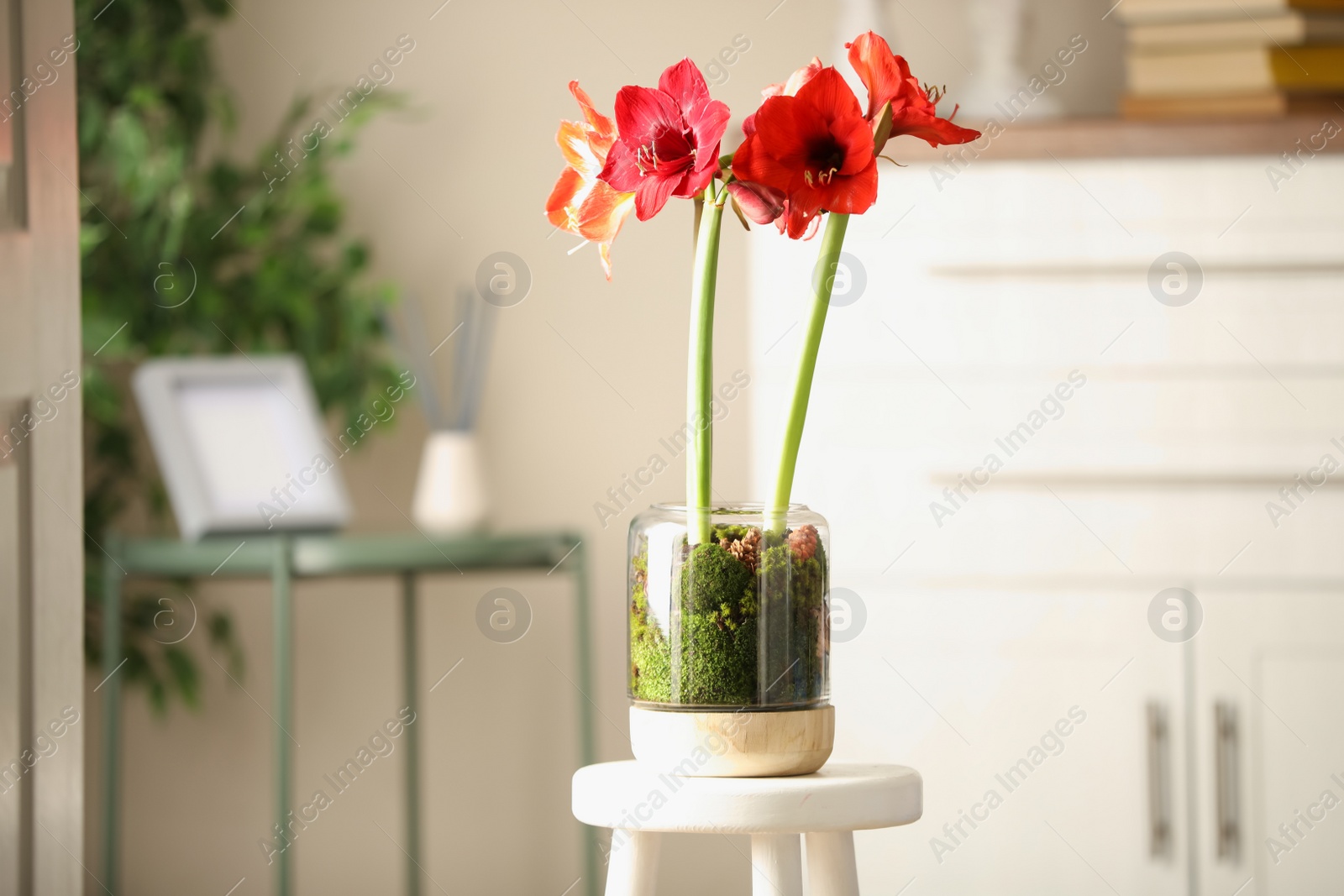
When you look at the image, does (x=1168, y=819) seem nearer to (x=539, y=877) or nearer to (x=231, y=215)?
(x=539, y=877)

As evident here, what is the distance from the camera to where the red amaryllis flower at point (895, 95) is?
799mm

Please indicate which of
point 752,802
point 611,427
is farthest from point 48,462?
point 611,427

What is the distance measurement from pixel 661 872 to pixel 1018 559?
0.95m

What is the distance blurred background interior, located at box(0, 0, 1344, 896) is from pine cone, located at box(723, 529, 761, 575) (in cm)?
86

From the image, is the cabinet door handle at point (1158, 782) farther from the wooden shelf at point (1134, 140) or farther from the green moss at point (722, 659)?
the green moss at point (722, 659)

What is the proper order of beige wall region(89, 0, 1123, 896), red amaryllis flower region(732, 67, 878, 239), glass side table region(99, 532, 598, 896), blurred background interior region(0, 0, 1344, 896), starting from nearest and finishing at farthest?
red amaryllis flower region(732, 67, 878, 239) → blurred background interior region(0, 0, 1344, 896) → glass side table region(99, 532, 598, 896) → beige wall region(89, 0, 1123, 896)

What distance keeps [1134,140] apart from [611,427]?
1.00 m

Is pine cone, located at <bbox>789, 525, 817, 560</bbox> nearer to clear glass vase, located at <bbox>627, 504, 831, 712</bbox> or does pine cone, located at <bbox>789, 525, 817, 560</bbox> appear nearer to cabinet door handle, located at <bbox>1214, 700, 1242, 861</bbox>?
clear glass vase, located at <bbox>627, 504, 831, 712</bbox>

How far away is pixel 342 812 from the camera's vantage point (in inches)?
92.1

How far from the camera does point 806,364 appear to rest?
0.85 m

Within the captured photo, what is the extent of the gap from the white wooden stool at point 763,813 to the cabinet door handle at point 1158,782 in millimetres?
1024

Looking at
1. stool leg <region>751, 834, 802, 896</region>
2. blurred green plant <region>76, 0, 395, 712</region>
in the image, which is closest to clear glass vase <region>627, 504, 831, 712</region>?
stool leg <region>751, 834, 802, 896</region>

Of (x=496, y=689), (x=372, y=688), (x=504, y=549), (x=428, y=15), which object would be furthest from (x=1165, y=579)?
(x=428, y=15)

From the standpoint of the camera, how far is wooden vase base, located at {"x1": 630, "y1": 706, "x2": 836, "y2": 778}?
81 cm
